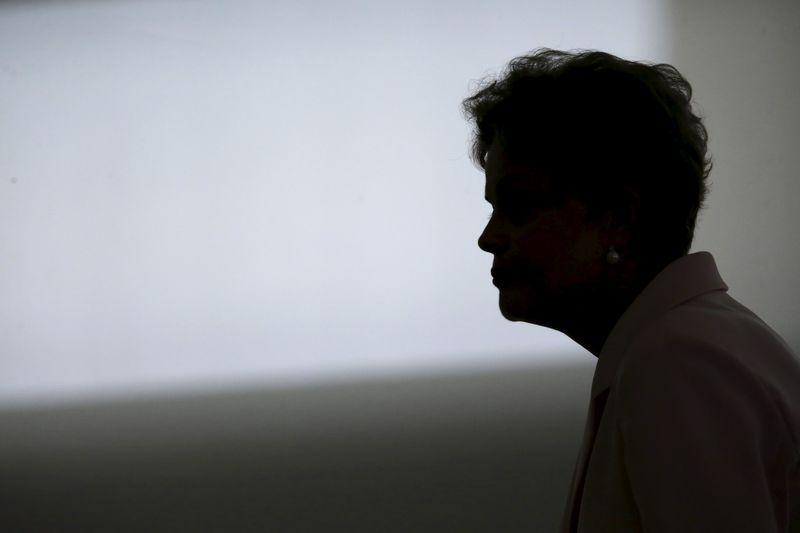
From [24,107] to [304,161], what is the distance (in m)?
0.77

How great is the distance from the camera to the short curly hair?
1.01 meters

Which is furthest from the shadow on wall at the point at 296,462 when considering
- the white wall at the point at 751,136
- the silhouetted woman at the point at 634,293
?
the silhouetted woman at the point at 634,293

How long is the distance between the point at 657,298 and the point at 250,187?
156 cm

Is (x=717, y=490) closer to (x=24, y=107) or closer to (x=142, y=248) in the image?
(x=142, y=248)

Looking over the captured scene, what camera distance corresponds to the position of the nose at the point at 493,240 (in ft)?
3.53

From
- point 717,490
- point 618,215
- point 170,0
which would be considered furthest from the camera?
point 170,0

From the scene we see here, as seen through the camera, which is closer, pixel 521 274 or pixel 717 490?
pixel 717 490

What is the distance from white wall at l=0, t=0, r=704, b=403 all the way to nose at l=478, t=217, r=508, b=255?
127 centimetres

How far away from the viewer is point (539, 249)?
1.05 meters

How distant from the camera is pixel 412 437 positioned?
2.37m

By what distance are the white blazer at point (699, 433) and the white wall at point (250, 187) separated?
1458 millimetres

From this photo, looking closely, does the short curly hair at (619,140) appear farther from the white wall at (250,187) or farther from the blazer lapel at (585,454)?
the white wall at (250,187)

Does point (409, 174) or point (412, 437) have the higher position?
point (409, 174)

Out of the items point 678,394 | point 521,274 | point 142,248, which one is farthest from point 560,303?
point 142,248
